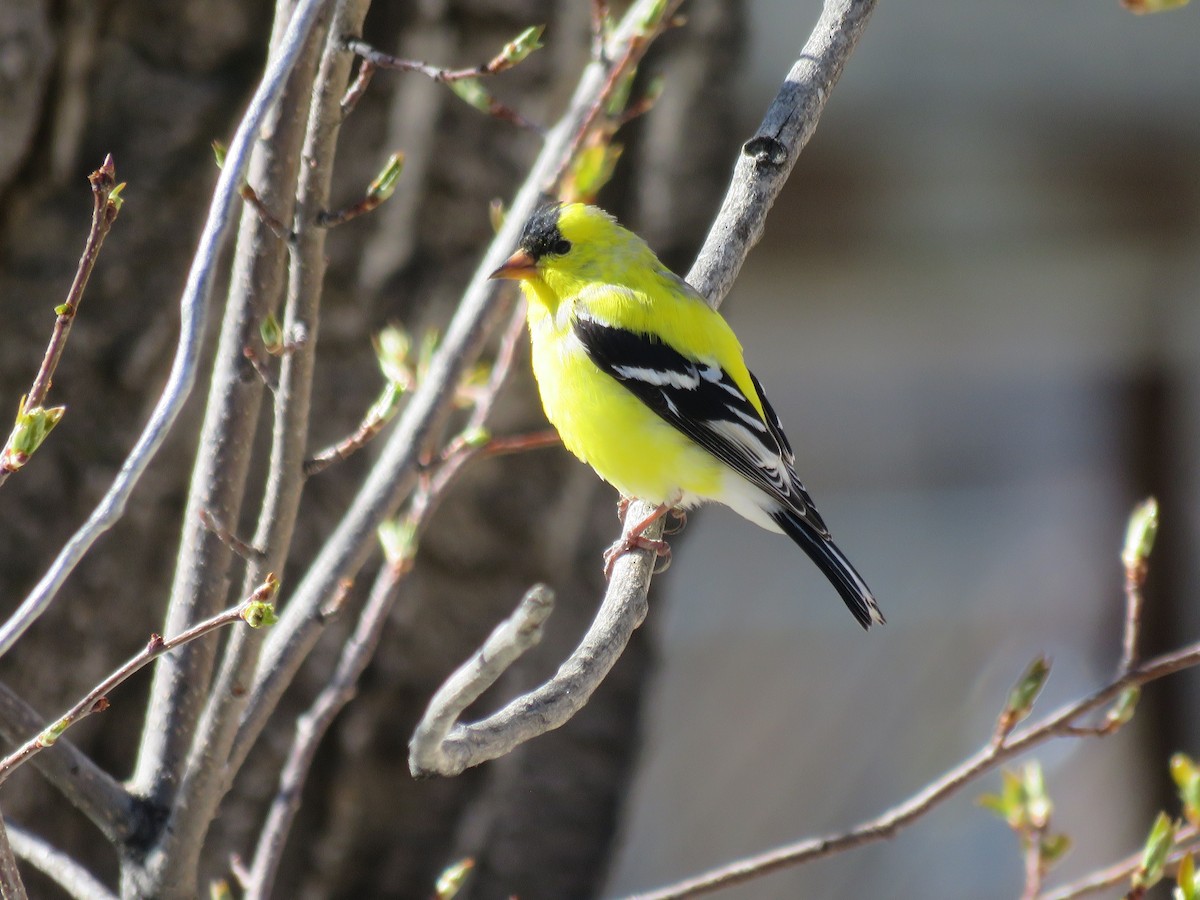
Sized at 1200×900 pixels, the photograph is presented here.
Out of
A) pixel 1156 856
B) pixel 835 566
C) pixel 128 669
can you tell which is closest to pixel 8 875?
pixel 128 669

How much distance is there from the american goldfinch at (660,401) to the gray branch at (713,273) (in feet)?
0.72

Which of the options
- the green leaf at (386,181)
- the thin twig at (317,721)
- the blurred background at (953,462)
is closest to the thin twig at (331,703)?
the thin twig at (317,721)

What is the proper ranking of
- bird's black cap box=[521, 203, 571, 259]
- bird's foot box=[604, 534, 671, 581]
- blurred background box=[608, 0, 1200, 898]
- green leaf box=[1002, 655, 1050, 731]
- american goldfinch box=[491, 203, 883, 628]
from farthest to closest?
1. blurred background box=[608, 0, 1200, 898]
2. bird's black cap box=[521, 203, 571, 259]
3. american goldfinch box=[491, 203, 883, 628]
4. bird's foot box=[604, 534, 671, 581]
5. green leaf box=[1002, 655, 1050, 731]

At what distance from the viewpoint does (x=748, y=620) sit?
4.29m

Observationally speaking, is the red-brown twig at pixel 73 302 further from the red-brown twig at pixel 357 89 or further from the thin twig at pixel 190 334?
the red-brown twig at pixel 357 89

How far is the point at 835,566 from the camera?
2.19m

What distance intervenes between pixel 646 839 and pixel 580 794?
1.30 metres

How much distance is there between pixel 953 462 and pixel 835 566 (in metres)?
2.30

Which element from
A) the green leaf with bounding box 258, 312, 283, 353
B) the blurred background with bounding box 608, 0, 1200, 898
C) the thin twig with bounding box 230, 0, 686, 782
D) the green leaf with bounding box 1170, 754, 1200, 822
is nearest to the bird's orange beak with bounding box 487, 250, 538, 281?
the thin twig with bounding box 230, 0, 686, 782

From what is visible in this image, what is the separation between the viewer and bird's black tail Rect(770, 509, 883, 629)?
6.97ft

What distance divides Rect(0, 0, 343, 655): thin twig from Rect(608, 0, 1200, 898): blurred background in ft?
9.14

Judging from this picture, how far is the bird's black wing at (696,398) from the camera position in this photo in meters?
2.27

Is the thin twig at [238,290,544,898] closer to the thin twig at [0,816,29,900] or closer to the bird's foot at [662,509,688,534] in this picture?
the thin twig at [0,816,29,900]

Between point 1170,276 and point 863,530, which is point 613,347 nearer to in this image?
point 863,530
